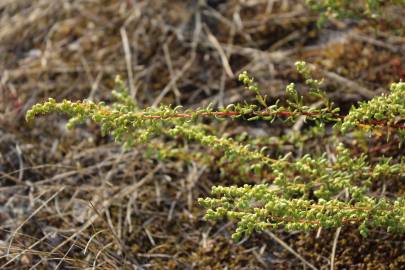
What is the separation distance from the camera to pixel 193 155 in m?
2.96

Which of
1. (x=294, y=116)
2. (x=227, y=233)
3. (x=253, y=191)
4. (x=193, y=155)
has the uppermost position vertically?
(x=294, y=116)

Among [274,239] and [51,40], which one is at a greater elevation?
[51,40]

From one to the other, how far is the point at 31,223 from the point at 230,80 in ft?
4.77

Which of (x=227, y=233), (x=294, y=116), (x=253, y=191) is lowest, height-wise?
(x=227, y=233)

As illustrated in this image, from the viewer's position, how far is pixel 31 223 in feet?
9.28

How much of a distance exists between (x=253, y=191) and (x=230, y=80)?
1.55 metres

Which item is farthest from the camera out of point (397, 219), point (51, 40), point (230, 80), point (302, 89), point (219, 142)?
point (51, 40)

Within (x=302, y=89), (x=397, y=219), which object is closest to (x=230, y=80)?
(x=302, y=89)

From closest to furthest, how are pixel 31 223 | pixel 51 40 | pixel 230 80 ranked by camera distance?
pixel 31 223 < pixel 230 80 < pixel 51 40

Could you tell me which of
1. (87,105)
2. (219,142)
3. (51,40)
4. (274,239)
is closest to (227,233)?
(274,239)

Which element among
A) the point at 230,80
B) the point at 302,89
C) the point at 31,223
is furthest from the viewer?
the point at 230,80

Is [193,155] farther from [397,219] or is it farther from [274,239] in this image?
[397,219]

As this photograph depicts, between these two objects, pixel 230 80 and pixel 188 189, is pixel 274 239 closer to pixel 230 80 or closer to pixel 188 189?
pixel 188 189

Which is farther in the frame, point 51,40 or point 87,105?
point 51,40
